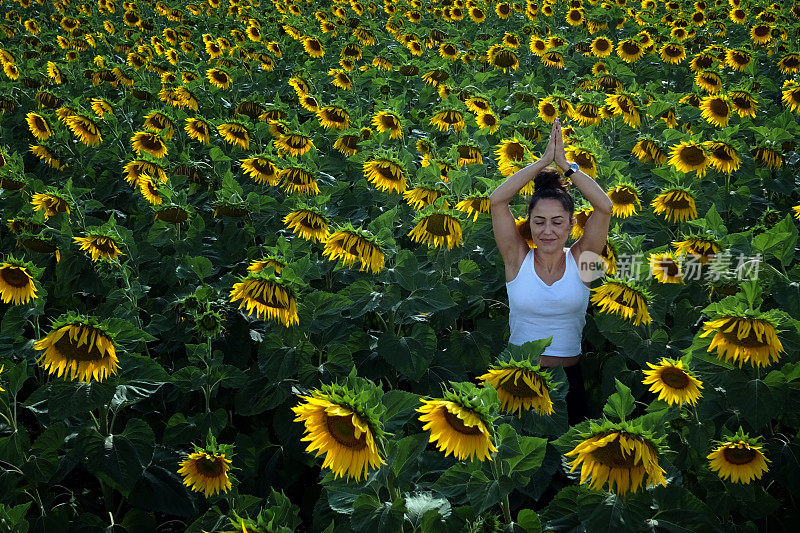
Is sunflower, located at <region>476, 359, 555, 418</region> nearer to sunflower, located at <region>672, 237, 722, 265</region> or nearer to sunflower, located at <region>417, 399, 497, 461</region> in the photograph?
sunflower, located at <region>417, 399, 497, 461</region>

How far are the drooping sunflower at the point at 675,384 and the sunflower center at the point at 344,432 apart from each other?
1.14 meters

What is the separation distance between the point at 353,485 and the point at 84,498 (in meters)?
1.68

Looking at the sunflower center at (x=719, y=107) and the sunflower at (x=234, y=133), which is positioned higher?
the sunflower center at (x=719, y=107)

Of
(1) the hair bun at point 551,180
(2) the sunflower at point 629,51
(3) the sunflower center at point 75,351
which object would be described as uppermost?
(1) the hair bun at point 551,180

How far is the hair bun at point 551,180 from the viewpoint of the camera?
3.44 m

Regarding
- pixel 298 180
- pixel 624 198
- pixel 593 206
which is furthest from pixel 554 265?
pixel 298 180

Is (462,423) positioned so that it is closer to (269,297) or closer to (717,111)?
(269,297)

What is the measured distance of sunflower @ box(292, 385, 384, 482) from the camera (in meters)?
2.03

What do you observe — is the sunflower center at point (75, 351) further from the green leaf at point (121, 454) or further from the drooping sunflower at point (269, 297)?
the drooping sunflower at point (269, 297)

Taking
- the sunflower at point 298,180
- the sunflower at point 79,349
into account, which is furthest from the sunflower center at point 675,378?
the sunflower at point 298,180

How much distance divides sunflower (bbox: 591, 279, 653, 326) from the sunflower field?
13mm

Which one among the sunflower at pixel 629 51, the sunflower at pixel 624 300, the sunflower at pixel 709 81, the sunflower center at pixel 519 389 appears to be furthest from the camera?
the sunflower at pixel 629 51

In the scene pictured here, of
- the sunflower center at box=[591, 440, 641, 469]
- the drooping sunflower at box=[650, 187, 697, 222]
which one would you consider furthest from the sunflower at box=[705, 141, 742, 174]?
the sunflower center at box=[591, 440, 641, 469]

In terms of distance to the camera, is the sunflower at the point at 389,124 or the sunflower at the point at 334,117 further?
the sunflower at the point at 334,117
